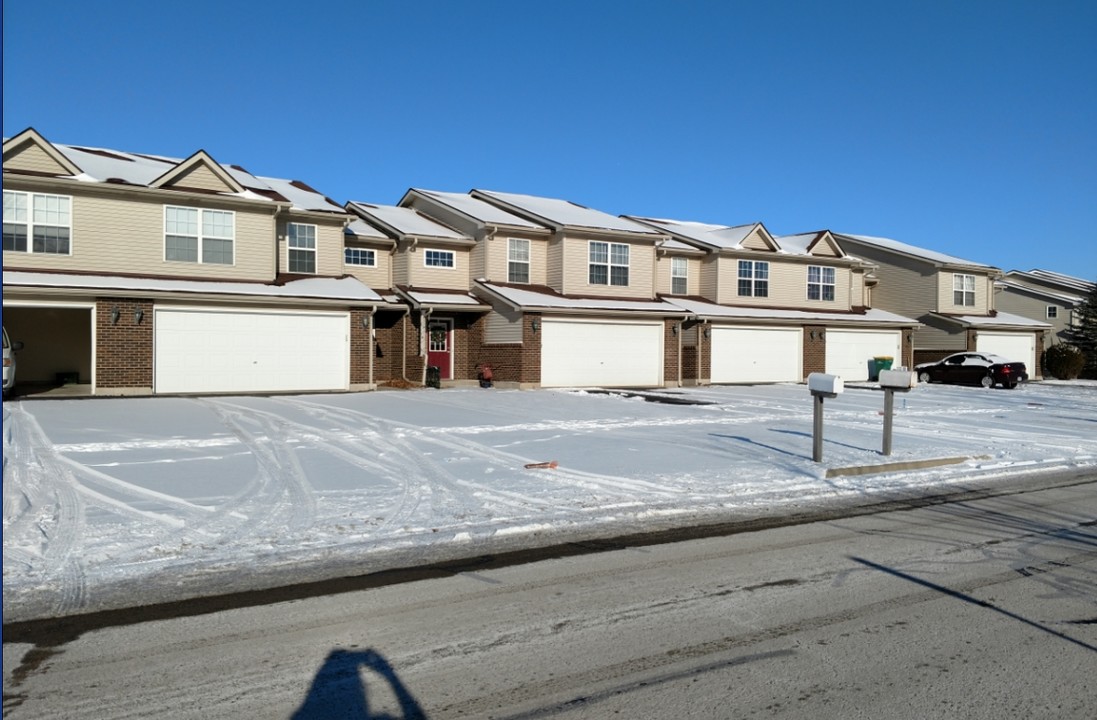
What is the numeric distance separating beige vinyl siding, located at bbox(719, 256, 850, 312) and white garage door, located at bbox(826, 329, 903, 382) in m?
1.76

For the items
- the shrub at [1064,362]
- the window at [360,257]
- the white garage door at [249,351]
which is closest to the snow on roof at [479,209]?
the window at [360,257]

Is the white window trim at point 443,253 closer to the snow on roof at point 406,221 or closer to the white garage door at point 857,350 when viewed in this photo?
the snow on roof at point 406,221

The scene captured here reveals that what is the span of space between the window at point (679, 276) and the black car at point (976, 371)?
34.8ft

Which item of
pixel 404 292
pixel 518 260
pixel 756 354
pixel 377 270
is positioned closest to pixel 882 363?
pixel 756 354

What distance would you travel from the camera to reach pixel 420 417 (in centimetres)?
1853

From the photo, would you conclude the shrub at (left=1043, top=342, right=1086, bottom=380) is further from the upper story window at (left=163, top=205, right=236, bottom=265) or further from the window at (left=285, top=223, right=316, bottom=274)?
the upper story window at (left=163, top=205, right=236, bottom=265)

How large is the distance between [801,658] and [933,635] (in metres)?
1.06

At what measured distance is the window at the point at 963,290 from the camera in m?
42.3

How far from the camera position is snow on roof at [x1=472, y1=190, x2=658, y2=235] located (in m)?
31.3

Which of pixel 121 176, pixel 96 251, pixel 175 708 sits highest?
pixel 121 176

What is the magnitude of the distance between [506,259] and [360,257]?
5.02 meters

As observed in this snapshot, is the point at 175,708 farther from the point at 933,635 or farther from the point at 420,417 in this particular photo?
the point at 420,417

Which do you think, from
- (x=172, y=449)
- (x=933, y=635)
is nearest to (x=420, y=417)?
(x=172, y=449)

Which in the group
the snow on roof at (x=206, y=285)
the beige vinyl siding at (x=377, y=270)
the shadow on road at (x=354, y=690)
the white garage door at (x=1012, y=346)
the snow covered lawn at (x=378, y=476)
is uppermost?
the beige vinyl siding at (x=377, y=270)
